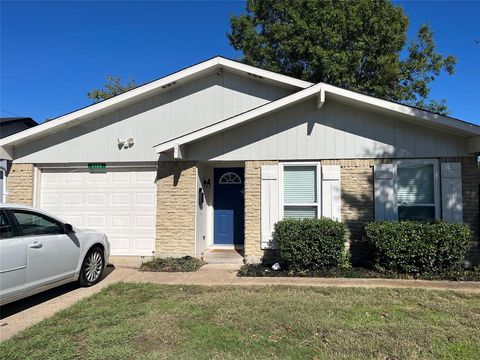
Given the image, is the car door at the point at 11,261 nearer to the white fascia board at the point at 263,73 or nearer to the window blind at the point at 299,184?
the window blind at the point at 299,184

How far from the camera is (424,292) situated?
6.55 m

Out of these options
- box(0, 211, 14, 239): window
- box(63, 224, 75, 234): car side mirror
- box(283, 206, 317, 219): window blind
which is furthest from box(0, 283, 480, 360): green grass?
box(283, 206, 317, 219): window blind

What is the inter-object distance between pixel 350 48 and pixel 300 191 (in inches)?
460

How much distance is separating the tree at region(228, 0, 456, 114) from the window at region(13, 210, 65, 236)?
14.0 metres

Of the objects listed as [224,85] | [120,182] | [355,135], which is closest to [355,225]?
[355,135]

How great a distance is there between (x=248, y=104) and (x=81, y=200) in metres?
5.09

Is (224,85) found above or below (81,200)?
above

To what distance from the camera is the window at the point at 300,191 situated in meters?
9.16

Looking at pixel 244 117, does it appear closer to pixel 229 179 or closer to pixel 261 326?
pixel 229 179

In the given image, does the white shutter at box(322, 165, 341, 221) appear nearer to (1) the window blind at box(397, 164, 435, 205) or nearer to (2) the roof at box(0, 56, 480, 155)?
(1) the window blind at box(397, 164, 435, 205)

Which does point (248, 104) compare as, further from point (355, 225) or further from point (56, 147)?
point (56, 147)

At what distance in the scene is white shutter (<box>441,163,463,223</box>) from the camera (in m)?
8.57

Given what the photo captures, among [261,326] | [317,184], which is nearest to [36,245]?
[261,326]

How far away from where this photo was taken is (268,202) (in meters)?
9.18
